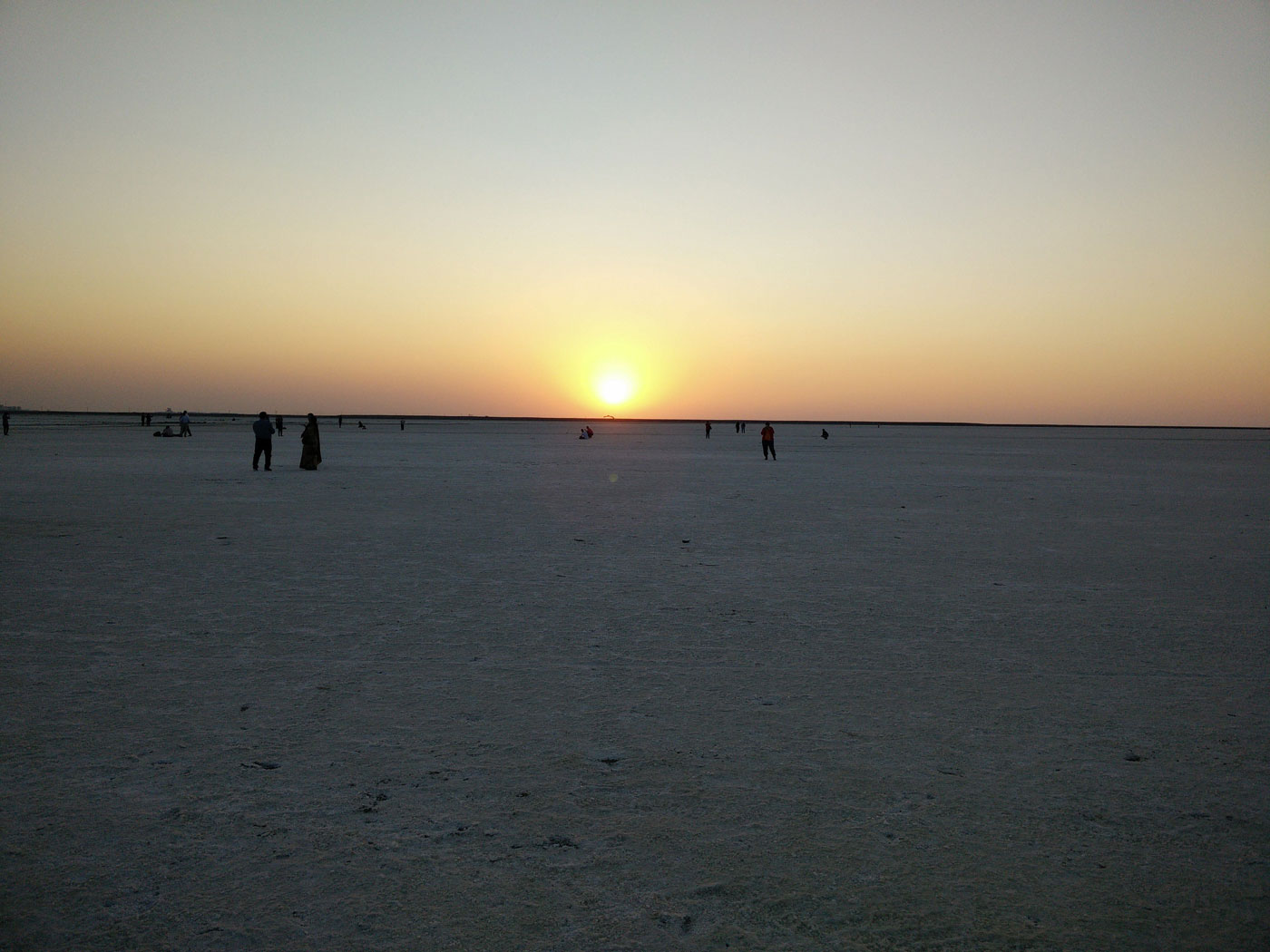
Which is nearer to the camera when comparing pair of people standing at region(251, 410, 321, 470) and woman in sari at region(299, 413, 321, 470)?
pair of people standing at region(251, 410, 321, 470)

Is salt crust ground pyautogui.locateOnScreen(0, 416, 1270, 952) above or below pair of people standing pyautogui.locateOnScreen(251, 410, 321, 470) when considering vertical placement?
below

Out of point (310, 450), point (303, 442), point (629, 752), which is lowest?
point (629, 752)

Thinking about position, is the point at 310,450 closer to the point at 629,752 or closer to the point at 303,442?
the point at 303,442

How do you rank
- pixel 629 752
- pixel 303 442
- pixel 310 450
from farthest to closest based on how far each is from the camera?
pixel 310 450, pixel 303 442, pixel 629 752

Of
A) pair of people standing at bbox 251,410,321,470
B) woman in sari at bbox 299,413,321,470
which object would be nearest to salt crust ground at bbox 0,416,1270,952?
pair of people standing at bbox 251,410,321,470

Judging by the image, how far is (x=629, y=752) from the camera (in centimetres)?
460

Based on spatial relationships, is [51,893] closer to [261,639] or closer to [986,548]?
[261,639]

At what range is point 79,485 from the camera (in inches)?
843

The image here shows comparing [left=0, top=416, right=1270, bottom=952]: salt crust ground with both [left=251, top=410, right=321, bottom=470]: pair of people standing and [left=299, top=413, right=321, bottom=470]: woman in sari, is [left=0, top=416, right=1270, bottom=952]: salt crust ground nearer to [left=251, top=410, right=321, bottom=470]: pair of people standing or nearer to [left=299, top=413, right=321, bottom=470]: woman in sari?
[left=251, top=410, right=321, bottom=470]: pair of people standing

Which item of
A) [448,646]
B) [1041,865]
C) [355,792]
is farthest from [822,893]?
[448,646]

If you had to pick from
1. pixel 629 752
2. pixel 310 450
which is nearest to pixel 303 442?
pixel 310 450

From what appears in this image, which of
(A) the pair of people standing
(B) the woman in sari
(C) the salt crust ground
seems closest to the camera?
(C) the salt crust ground

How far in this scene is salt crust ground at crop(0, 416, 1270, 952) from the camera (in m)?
3.13

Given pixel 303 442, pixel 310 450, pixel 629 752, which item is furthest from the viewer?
pixel 310 450
